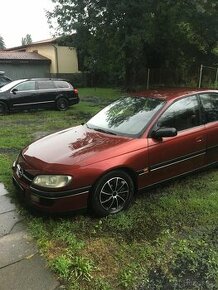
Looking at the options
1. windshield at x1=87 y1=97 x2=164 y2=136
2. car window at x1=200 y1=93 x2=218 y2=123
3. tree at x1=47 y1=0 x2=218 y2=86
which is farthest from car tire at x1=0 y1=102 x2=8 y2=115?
car window at x1=200 y1=93 x2=218 y2=123

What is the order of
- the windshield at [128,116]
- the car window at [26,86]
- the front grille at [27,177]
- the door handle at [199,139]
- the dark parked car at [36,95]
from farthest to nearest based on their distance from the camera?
the car window at [26,86]
the dark parked car at [36,95]
the door handle at [199,139]
the windshield at [128,116]
the front grille at [27,177]

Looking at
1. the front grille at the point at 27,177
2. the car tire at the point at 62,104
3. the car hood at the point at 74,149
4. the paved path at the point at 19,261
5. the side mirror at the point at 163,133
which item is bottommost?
the car tire at the point at 62,104

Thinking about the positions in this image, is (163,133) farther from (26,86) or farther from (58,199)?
(26,86)

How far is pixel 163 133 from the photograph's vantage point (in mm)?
A: 5000

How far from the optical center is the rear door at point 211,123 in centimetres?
582

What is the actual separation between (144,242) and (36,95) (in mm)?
11654

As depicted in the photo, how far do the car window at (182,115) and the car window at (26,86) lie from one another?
395 inches

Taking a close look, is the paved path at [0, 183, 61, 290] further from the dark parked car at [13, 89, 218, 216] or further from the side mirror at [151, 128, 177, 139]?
the side mirror at [151, 128, 177, 139]

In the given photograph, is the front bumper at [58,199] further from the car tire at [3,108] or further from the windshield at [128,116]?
the car tire at [3,108]

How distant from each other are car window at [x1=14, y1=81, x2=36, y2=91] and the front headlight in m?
10.7

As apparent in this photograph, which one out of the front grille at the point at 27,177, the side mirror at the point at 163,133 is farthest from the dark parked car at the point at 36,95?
the side mirror at the point at 163,133

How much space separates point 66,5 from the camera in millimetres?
21562

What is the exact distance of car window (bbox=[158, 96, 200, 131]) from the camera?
5316 mm

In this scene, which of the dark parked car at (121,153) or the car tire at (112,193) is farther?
the car tire at (112,193)
